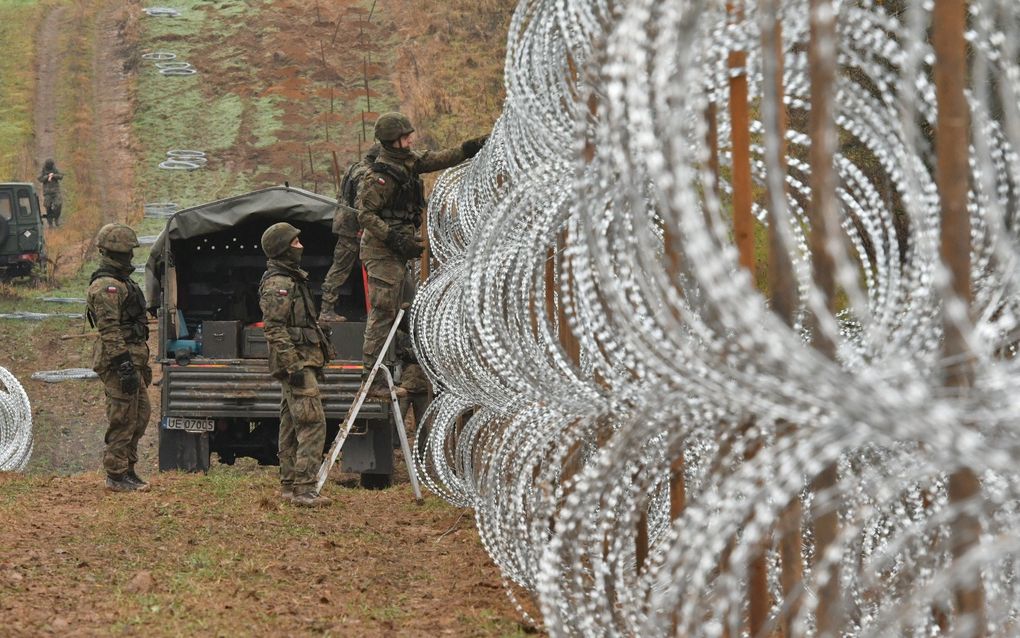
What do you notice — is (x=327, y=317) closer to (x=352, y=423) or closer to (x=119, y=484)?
(x=352, y=423)

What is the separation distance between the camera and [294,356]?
32.7 ft

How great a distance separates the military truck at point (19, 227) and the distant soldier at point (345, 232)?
16.2 metres

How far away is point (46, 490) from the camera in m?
11.8

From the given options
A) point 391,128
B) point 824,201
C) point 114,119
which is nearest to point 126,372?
point 391,128

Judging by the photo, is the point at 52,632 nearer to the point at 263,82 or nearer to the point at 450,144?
the point at 450,144

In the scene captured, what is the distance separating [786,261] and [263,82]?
35.6 meters

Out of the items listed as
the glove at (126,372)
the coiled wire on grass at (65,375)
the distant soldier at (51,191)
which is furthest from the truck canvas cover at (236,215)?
the distant soldier at (51,191)

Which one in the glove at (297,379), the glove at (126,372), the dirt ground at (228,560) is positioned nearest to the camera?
the dirt ground at (228,560)

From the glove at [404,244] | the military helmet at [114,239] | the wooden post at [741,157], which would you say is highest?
the wooden post at [741,157]

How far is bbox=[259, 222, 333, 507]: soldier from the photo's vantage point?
984cm

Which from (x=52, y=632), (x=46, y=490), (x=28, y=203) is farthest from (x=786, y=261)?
(x=28, y=203)

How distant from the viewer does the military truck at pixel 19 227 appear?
87.4ft

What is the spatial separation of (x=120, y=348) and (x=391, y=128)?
8.78ft

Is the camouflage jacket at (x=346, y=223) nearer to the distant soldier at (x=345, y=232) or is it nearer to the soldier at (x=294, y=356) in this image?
the distant soldier at (x=345, y=232)
